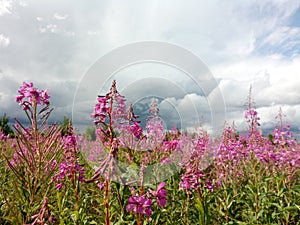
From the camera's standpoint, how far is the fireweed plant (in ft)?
5.17

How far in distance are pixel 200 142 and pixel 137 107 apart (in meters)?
1.11

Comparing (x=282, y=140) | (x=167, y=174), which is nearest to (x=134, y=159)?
(x=167, y=174)

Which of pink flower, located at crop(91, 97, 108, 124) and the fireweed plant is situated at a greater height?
pink flower, located at crop(91, 97, 108, 124)

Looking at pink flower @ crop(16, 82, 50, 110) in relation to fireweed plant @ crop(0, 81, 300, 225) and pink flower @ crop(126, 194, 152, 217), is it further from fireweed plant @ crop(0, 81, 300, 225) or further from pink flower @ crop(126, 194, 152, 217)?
pink flower @ crop(126, 194, 152, 217)

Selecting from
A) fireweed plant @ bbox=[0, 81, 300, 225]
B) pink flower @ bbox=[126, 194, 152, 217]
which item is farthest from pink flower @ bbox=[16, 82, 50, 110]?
pink flower @ bbox=[126, 194, 152, 217]

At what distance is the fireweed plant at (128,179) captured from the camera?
158cm

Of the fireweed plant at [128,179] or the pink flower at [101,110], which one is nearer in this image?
the fireweed plant at [128,179]

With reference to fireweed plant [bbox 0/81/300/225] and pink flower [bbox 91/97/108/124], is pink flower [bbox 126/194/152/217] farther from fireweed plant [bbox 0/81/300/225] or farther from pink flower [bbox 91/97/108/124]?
pink flower [bbox 91/97/108/124]

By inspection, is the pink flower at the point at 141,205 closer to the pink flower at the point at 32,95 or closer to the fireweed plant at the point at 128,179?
the fireweed plant at the point at 128,179

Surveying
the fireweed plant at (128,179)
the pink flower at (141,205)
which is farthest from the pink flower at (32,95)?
the pink flower at (141,205)

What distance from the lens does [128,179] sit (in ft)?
9.33

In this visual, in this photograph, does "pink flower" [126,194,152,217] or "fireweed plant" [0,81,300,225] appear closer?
"fireweed plant" [0,81,300,225]

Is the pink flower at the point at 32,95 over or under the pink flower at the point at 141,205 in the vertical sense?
over

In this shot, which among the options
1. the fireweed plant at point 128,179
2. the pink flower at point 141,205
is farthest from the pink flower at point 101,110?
the pink flower at point 141,205
